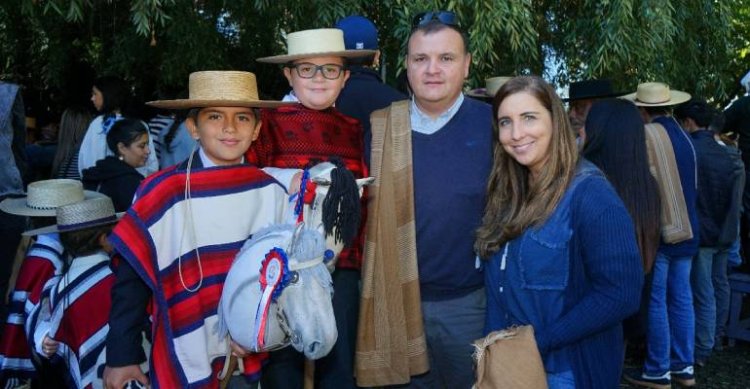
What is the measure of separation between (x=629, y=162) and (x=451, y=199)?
149 centimetres

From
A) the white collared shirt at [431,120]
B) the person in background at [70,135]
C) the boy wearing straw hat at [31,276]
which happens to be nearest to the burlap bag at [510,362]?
the white collared shirt at [431,120]

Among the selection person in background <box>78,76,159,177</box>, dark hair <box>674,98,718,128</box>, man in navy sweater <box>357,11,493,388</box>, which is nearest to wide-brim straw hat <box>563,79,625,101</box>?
dark hair <box>674,98,718,128</box>

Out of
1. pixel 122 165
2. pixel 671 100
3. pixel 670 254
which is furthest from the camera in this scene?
pixel 671 100

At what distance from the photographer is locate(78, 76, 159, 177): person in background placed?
5186 millimetres

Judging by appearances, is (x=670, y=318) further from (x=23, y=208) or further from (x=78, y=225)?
(x=23, y=208)

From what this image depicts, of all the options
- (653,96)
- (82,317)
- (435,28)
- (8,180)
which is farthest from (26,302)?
(653,96)

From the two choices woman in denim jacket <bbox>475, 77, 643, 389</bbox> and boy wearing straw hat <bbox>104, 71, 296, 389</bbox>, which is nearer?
woman in denim jacket <bbox>475, 77, 643, 389</bbox>

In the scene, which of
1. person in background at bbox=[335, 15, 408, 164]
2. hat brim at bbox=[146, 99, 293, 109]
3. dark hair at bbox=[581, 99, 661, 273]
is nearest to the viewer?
hat brim at bbox=[146, 99, 293, 109]

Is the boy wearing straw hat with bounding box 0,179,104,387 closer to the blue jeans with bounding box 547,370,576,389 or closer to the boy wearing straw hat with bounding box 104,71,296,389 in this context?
the boy wearing straw hat with bounding box 104,71,296,389

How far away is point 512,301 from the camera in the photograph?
7.80 feet

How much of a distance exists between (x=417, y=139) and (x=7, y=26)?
6714 millimetres

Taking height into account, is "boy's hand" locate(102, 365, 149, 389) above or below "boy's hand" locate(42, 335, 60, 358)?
above

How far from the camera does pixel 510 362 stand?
2180 millimetres

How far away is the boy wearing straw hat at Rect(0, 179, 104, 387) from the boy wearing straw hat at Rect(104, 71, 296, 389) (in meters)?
1.16
